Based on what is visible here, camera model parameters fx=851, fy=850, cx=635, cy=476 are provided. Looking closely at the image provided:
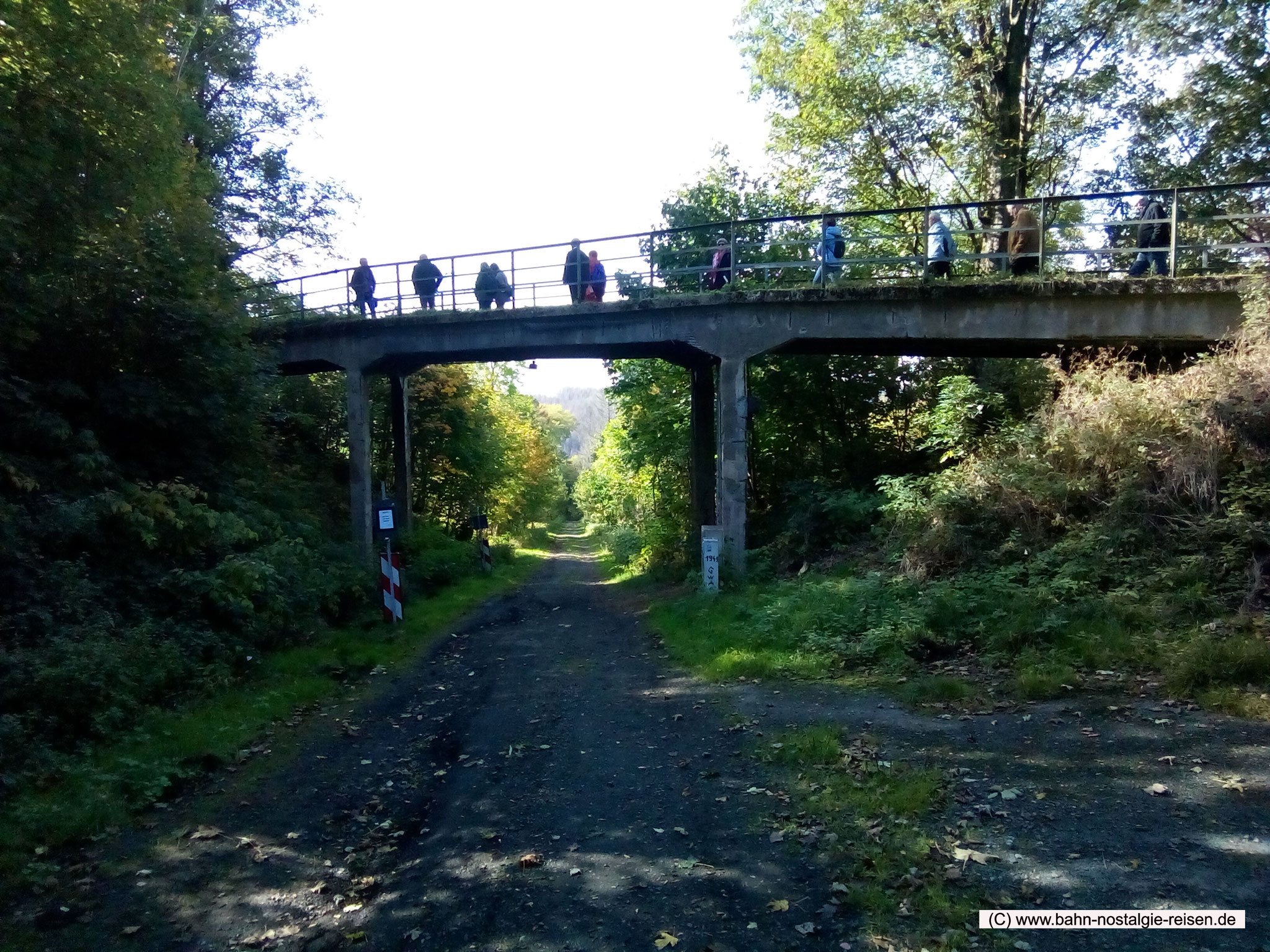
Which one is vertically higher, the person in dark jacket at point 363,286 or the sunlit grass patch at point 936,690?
the person in dark jacket at point 363,286

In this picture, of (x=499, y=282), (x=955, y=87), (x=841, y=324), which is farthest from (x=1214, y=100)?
(x=499, y=282)

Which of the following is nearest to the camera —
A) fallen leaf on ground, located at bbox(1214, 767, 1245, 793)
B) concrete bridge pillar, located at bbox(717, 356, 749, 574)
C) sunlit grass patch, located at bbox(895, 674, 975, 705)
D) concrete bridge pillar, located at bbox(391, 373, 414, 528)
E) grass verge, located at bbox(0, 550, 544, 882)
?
fallen leaf on ground, located at bbox(1214, 767, 1245, 793)

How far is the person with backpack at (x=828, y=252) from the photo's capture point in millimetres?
14430

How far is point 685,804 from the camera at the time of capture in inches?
229

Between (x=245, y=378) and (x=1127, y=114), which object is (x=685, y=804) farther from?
(x=1127, y=114)

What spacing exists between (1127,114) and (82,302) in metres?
20.8

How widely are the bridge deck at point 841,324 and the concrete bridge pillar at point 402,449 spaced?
94.8 inches

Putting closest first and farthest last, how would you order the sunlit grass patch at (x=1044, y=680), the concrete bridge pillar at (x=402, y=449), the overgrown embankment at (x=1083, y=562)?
the sunlit grass patch at (x=1044, y=680)
the overgrown embankment at (x=1083, y=562)
the concrete bridge pillar at (x=402, y=449)

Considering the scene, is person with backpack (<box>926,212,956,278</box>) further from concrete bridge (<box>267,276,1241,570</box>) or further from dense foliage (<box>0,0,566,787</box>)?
dense foliage (<box>0,0,566,787</box>)

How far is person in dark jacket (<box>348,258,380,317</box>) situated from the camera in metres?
20.0

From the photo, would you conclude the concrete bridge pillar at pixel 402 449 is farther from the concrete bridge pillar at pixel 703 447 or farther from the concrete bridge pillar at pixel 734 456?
the concrete bridge pillar at pixel 734 456

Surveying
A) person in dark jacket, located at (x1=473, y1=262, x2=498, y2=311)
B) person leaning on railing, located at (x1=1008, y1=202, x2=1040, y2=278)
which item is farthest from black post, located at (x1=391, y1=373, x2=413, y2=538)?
person leaning on railing, located at (x1=1008, y1=202, x2=1040, y2=278)

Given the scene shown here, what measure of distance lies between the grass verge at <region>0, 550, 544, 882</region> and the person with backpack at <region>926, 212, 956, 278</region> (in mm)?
10283

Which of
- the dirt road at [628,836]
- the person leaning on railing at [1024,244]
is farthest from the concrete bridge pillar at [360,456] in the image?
the person leaning on railing at [1024,244]
